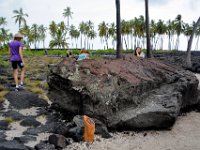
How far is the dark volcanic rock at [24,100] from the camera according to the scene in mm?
13461

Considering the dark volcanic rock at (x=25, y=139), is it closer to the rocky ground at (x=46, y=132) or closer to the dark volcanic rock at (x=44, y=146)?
the rocky ground at (x=46, y=132)

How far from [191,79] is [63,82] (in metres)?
4.72

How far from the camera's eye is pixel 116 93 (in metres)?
12.5

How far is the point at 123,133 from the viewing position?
1204cm

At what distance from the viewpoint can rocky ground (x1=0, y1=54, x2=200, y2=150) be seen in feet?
35.3

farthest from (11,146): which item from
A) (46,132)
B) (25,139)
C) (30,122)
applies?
(30,122)

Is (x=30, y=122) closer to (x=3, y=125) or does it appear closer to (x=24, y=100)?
(x=3, y=125)

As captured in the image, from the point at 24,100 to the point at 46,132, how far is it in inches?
94.5

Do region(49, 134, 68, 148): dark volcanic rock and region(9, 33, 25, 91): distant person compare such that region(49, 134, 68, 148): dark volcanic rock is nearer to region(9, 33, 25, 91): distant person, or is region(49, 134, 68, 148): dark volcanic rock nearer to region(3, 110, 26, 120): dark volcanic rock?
region(3, 110, 26, 120): dark volcanic rock

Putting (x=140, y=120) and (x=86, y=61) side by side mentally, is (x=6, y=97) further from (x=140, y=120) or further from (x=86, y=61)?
(x=140, y=120)

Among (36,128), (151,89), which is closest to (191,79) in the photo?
(151,89)

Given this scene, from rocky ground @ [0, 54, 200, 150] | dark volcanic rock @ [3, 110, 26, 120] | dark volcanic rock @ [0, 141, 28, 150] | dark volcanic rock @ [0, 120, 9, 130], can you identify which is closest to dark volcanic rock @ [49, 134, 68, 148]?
rocky ground @ [0, 54, 200, 150]

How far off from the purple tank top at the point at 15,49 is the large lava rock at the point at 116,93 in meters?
1.43

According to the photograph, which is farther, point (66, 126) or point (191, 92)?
point (191, 92)
